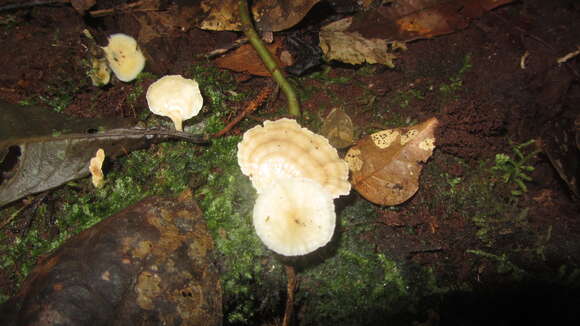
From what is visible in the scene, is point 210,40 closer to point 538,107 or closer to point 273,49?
point 273,49

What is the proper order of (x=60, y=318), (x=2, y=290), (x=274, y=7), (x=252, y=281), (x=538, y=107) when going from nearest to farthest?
(x=60, y=318)
(x=252, y=281)
(x=2, y=290)
(x=538, y=107)
(x=274, y=7)

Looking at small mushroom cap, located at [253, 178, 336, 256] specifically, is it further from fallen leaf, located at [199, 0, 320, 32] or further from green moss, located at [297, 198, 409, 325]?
fallen leaf, located at [199, 0, 320, 32]

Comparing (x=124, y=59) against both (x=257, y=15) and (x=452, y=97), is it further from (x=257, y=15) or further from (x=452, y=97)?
(x=452, y=97)

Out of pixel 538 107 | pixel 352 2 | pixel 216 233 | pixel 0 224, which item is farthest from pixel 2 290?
pixel 538 107

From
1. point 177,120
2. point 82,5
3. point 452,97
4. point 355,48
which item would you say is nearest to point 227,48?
point 177,120

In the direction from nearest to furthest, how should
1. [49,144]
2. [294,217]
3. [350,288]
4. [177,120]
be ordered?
1. [294,217]
2. [350,288]
3. [49,144]
4. [177,120]

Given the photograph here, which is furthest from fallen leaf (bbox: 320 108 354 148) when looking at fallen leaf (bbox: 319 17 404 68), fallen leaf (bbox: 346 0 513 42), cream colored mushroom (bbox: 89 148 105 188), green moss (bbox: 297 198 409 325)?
cream colored mushroom (bbox: 89 148 105 188)

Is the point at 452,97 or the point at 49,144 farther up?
the point at 49,144
